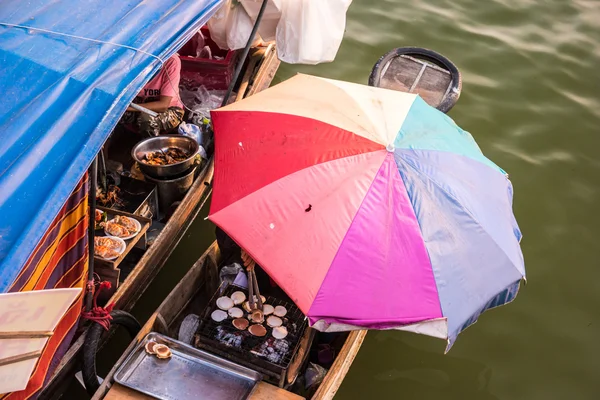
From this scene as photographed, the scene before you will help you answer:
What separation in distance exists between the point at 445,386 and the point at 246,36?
365 cm

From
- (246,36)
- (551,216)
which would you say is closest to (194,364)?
(246,36)

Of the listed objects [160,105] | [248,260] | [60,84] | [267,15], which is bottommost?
[248,260]

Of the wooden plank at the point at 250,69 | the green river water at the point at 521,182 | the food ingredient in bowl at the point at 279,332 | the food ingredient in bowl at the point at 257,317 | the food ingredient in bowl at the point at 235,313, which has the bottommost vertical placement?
the green river water at the point at 521,182

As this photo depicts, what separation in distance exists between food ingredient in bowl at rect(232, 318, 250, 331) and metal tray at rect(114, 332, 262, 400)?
269 mm

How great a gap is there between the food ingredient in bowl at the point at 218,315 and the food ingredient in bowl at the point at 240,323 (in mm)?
81

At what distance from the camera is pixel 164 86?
561cm

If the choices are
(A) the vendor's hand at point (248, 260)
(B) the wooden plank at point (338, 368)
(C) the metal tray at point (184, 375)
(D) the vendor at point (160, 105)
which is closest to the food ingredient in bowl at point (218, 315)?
(C) the metal tray at point (184, 375)

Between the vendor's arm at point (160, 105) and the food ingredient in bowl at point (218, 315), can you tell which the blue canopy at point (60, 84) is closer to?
the food ingredient in bowl at point (218, 315)

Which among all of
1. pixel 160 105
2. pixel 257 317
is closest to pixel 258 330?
pixel 257 317

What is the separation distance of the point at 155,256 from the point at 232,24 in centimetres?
231

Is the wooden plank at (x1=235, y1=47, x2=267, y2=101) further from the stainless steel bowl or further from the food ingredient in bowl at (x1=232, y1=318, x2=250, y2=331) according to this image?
the food ingredient in bowl at (x1=232, y1=318, x2=250, y2=331)

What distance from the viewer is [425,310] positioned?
3289mm

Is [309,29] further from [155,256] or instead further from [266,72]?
[155,256]

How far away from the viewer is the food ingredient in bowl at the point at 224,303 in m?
4.17
